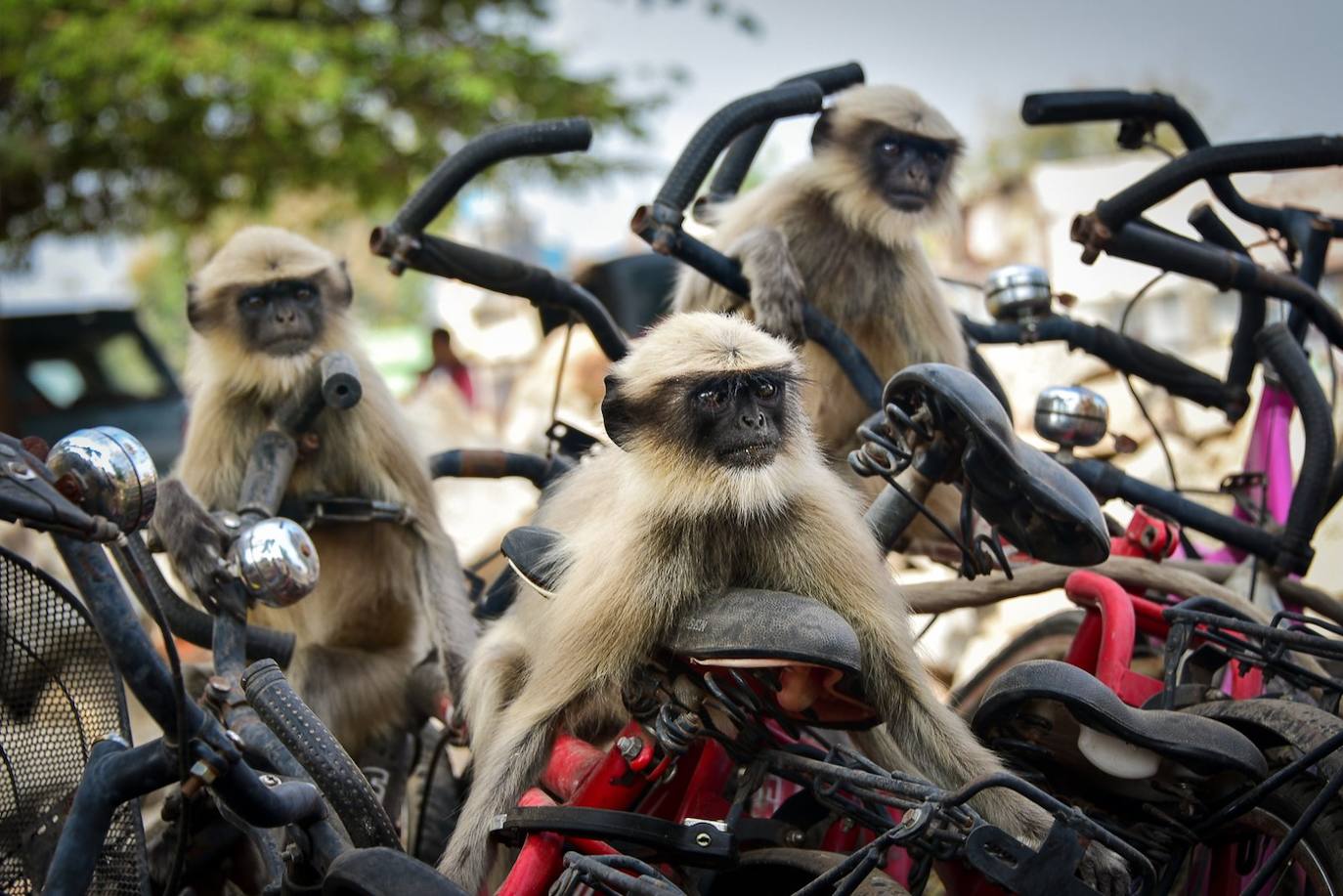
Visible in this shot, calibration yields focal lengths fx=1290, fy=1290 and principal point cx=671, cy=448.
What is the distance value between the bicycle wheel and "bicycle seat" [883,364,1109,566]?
422 millimetres

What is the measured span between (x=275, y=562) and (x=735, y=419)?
965 millimetres

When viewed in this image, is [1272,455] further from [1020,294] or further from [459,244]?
[459,244]

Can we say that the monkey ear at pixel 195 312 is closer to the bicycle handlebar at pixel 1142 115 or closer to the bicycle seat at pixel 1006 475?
the bicycle seat at pixel 1006 475

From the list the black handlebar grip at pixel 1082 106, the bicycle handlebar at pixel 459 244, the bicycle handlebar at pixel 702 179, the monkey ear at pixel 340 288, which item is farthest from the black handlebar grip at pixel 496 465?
the black handlebar grip at pixel 1082 106

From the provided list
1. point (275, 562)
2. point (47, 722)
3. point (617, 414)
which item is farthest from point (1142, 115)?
point (47, 722)

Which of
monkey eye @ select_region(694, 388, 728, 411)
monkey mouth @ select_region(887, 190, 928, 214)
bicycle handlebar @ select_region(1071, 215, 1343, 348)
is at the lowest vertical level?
monkey eye @ select_region(694, 388, 728, 411)

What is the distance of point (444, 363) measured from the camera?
1100 cm

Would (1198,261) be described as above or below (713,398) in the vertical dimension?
above

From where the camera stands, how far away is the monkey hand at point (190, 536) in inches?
113

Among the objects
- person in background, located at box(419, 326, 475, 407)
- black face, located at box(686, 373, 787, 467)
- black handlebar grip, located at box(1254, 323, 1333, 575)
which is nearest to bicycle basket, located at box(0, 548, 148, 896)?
black face, located at box(686, 373, 787, 467)

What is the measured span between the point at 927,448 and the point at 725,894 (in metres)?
1.02

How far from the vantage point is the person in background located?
10.8 metres

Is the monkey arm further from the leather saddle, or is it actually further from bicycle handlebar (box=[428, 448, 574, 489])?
bicycle handlebar (box=[428, 448, 574, 489])

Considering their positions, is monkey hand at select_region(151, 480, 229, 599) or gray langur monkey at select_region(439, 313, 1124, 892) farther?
monkey hand at select_region(151, 480, 229, 599)
